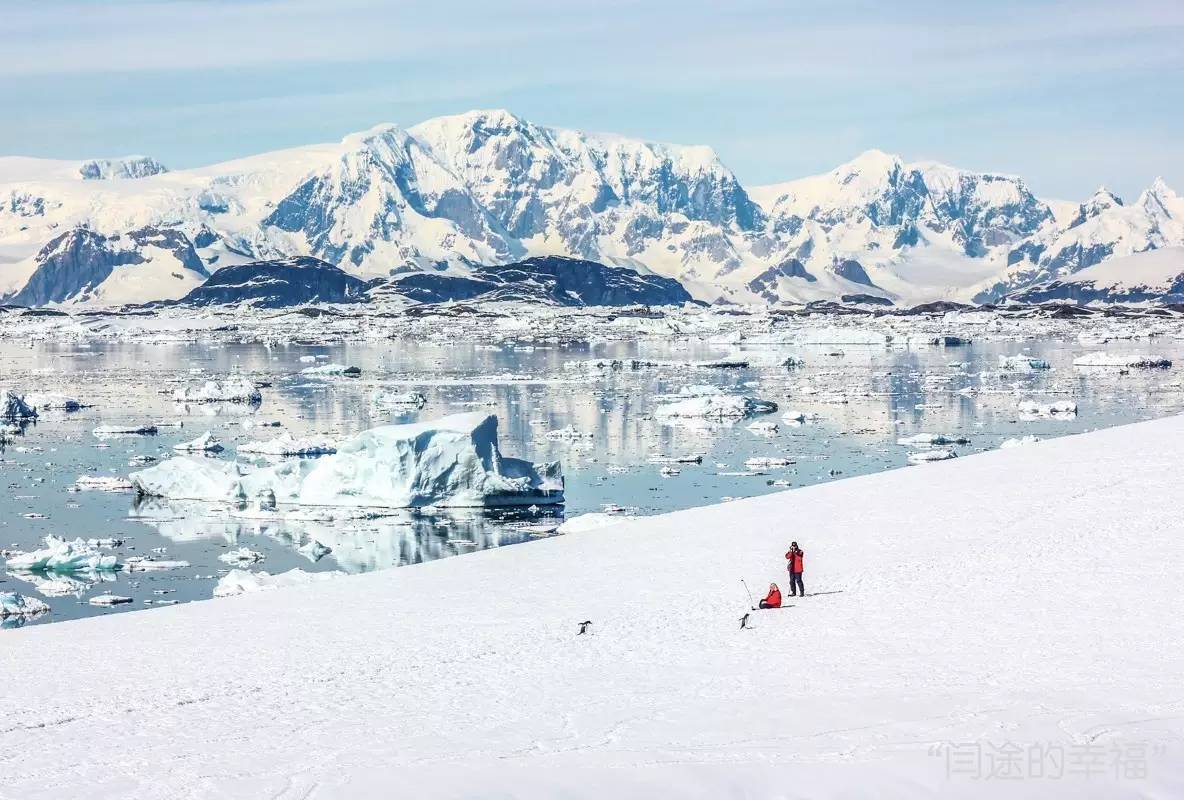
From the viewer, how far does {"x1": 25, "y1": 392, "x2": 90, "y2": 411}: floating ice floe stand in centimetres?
6306

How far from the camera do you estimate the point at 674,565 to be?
25.4 m

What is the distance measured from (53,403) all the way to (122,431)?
1262 cm

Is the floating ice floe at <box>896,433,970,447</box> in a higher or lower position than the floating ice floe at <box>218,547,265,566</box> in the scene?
higher

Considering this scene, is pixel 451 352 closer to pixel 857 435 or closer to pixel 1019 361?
pixel 1019 361

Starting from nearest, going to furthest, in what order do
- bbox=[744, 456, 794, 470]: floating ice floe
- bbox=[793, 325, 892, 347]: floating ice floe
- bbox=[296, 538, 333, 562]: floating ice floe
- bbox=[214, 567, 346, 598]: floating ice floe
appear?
bbox=[214, 567, 346, 598]: floating ice floe, bbox=[296, 538, 333, 562]: floating ice floe, bbox=[744, 456, 794, 470]: floating ice floe, bbox=[793, 325, 892, 347]: floating ice floe

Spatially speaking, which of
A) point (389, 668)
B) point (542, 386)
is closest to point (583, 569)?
point (389, 668)

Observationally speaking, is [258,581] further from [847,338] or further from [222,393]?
[847,338]

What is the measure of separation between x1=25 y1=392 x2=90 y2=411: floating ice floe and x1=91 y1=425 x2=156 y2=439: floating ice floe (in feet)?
34.5

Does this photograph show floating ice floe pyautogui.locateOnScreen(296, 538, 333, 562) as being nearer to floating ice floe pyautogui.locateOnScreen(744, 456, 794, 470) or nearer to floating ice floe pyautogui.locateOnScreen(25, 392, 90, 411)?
floating ice floe pyautogui.locateOnScreen(744, 456, 794, 470)

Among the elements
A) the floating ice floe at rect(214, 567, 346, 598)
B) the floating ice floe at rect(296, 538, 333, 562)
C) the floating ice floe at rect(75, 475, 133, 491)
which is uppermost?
the floating ice floe at rect(75, 475, 133, 491)

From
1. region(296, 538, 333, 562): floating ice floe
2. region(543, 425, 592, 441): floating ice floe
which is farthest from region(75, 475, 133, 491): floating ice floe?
region(543, 425, 592, 441): floating ice floe

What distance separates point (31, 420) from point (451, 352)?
66.5m

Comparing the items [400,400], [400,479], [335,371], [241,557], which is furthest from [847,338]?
[241,557]

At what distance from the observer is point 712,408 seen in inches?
2314
